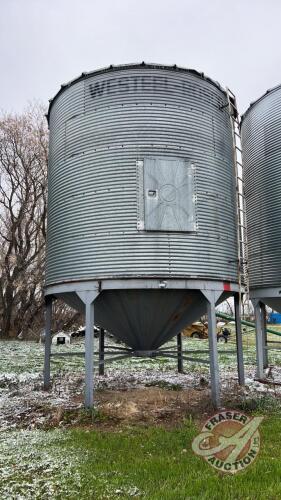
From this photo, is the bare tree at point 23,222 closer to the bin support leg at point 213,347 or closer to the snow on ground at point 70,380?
the snow on ground at point 70,380

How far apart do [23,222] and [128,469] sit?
25502 millimetres

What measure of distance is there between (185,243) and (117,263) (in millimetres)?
1473

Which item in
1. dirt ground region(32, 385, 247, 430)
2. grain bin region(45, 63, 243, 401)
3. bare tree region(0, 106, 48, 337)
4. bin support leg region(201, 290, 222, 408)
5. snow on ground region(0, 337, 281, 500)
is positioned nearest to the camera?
snow on ground region(0, 337, 281, 500)

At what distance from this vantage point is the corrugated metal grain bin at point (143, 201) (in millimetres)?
8562

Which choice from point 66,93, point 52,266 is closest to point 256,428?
point 52,266

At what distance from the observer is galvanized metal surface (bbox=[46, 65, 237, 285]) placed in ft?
28.1

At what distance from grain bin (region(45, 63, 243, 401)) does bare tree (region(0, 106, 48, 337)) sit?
1776cm

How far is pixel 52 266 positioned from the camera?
385 inches

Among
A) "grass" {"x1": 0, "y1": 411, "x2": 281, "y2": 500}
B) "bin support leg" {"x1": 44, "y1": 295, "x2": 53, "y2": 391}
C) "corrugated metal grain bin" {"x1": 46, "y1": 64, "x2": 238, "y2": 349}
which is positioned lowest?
"grass" {"x1": 0, "y1": 411, "x2": 281, "y2": 500}

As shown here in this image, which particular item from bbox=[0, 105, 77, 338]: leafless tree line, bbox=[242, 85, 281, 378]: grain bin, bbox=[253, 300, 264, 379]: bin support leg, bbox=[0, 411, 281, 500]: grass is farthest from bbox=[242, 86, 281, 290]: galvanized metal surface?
bbox=[0, 105, 77, 338]: leafless tree line

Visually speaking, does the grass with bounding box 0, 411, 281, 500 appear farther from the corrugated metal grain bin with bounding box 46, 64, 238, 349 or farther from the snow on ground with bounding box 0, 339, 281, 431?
the corrugated metal grain bin with bounding box 46, 64, 238, 349

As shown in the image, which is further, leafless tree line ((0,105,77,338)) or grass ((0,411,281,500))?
leafless tree line ((0,105,77,338))

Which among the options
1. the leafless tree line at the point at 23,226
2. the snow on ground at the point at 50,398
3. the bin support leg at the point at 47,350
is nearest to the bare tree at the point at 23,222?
the leafless tree line at the point at 23,226

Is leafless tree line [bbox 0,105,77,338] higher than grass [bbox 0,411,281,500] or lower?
higher
